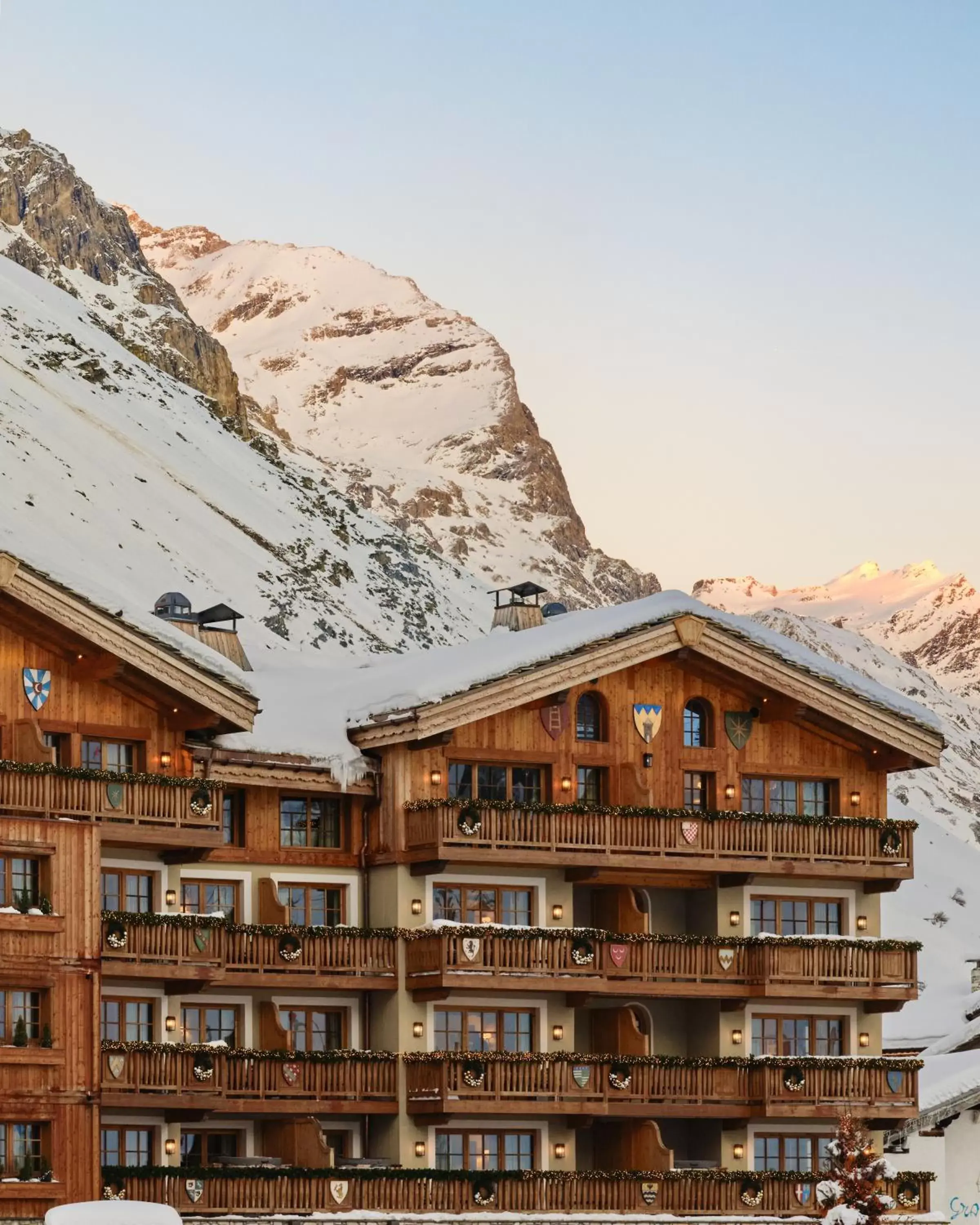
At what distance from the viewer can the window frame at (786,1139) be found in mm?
59875

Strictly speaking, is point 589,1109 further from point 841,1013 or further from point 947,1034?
point 947,1034

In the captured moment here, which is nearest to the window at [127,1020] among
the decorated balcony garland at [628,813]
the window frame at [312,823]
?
the window frame at [312,823]

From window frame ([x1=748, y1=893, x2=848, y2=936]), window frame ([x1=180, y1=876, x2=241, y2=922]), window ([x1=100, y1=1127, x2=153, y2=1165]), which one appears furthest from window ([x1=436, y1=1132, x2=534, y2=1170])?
window frame ([x1=748, y1=893, x2=848, y2=936])

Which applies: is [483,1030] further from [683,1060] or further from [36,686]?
[36,686]

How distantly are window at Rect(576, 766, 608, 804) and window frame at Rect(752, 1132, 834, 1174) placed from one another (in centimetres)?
757

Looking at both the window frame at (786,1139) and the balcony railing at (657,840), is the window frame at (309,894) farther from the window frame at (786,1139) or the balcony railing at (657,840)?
the window frame at (786,1139)

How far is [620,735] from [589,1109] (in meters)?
7.80

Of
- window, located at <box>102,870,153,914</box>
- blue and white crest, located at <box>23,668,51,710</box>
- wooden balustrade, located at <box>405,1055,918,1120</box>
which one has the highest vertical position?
blue and white crest, located at <box>23,668,51,710</box>

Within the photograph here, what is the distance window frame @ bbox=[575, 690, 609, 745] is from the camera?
60188mm

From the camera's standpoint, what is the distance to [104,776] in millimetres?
54125

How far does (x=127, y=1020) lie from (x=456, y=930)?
6.58 metres

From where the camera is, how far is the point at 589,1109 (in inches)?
2266

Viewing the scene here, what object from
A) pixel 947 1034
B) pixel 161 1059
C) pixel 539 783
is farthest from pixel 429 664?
pixel 947 1034

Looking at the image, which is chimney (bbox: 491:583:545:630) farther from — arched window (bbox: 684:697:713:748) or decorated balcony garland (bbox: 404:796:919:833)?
decorated balcony garland (bbox: 404:796:919:833)
